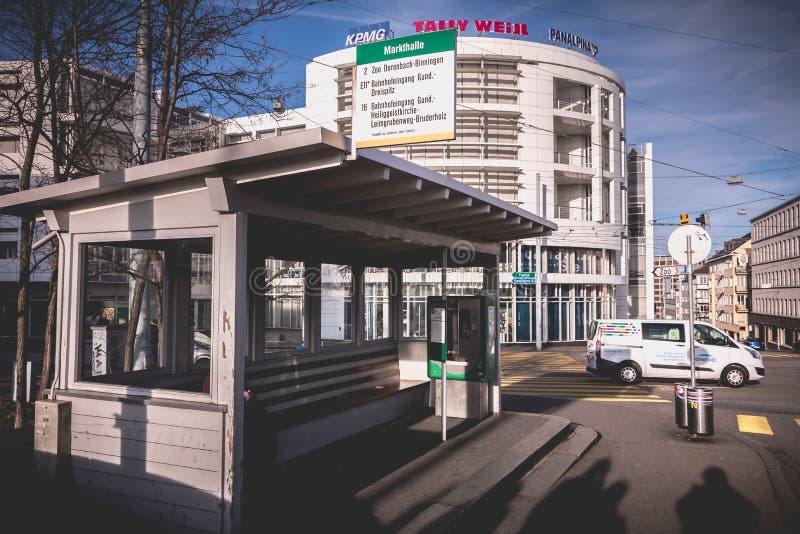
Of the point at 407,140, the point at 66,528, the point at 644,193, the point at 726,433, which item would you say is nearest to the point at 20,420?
the point at 66,528

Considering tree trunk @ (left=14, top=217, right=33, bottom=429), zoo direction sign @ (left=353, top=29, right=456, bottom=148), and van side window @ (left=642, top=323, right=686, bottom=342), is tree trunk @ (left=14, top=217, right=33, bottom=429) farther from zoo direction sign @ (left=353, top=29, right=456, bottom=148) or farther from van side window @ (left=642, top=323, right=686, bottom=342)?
van side window @ (left=642, top=323, right=686, bottom=342)

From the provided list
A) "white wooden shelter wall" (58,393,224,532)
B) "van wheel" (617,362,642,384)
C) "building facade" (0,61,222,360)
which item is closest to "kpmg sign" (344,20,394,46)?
"building facade" (0,61,222,360)

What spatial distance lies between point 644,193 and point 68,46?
43972 mm

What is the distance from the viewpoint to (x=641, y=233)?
148ft

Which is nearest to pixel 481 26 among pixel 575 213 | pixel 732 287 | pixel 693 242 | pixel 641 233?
pixel 575 213

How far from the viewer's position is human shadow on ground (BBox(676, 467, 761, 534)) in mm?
5439

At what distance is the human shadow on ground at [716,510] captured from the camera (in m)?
5.44

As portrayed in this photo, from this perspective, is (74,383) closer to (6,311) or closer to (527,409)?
(527,409)

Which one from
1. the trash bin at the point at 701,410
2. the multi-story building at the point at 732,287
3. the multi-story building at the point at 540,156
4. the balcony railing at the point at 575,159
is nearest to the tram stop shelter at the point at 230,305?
the trash bin at the point at 701,410

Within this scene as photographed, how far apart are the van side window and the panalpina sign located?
23922 millimetres

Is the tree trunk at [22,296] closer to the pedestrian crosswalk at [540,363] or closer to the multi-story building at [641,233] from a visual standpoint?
the pedestrian crosswalk at [540,363]

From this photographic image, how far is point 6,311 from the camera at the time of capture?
40.6m

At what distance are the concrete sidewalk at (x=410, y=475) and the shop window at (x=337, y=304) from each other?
1664 millimetres

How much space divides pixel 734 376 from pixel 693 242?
7896mm
